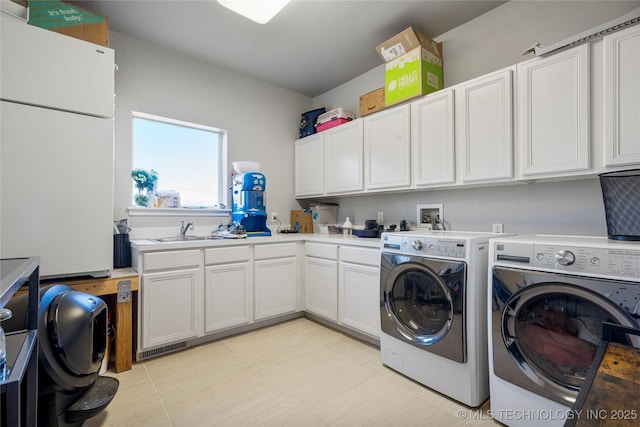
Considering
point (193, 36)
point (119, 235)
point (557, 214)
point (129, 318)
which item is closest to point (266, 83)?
point (193, 36)

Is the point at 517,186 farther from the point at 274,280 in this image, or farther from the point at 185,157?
the point at 185,157

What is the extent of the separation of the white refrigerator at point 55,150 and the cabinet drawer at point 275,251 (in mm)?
1140

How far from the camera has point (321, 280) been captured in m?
2.83

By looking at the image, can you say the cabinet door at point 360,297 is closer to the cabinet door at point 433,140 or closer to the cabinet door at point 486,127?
the cabinet door at point 433,140

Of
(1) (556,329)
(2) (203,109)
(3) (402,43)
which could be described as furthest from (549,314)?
(2) (203,109)

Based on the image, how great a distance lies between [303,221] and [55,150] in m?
2.39

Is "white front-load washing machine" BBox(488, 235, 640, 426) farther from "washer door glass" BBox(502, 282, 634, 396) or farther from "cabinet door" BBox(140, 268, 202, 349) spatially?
"cabinet door" BBox(140, 268, 202, 349)

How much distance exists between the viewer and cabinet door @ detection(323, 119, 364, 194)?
298 cm

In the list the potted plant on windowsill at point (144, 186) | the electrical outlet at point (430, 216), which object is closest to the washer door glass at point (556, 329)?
the electrical outlet at point (430, 216)

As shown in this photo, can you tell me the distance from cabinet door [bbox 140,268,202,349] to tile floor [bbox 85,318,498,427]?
0.17m

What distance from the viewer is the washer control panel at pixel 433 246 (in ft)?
5.61

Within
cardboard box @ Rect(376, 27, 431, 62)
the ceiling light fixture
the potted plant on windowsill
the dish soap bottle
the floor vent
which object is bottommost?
the floor vent

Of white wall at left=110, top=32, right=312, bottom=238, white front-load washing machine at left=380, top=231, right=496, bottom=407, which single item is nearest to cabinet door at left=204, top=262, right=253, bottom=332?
white wall at left=110, top=32, right=312, bottom=238

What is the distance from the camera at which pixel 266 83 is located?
3.57 metres
